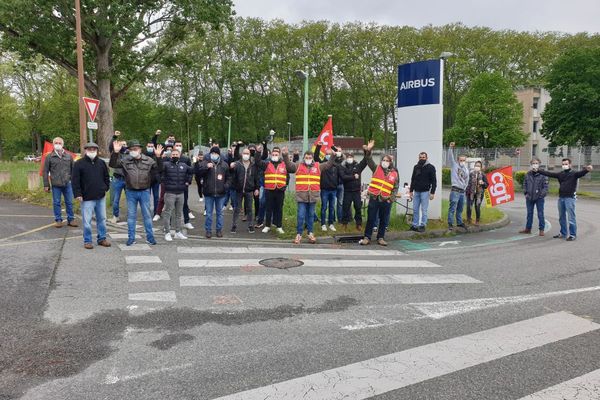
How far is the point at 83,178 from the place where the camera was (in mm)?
8875

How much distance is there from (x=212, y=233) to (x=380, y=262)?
4.10 metres

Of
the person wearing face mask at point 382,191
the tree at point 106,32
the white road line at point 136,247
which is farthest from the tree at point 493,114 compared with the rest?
the white road line at point 136,247

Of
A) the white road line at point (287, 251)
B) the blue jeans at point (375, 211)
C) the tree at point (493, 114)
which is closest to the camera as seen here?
the white road line at point (287, 251)

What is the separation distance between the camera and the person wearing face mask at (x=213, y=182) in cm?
1016

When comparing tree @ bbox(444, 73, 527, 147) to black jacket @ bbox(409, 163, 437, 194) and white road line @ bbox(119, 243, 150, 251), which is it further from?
white road line @ bbox(119, 243, 150, 251)

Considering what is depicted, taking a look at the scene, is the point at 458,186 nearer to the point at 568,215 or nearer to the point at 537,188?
the point at 537,188

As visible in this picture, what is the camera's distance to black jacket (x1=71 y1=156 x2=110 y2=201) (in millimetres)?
8820

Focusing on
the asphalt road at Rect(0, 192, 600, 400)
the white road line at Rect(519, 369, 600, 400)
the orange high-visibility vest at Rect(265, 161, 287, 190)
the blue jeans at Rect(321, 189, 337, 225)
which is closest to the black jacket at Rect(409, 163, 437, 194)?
the blue jeans at Rect(321, 189, 337, 225)

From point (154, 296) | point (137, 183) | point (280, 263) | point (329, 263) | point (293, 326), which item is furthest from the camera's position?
point (137, 183)

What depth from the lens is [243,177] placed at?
1095 cm

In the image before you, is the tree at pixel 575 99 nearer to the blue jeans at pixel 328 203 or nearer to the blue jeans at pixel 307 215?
the blue jeans at pixel 328 203

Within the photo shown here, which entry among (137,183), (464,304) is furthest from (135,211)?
(464,304)

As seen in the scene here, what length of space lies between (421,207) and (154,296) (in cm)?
721

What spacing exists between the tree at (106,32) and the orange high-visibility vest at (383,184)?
50.2ft
